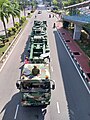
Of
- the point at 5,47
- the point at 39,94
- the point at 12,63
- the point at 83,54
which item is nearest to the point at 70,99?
the point at 39,94

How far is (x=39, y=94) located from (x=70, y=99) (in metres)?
4.57

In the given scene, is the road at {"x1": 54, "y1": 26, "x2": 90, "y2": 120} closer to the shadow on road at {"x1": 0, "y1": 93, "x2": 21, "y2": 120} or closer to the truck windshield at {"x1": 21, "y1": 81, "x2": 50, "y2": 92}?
the truck windshield at {"x1": 21, "y1": 81, "x2": 50, "y2": 92}

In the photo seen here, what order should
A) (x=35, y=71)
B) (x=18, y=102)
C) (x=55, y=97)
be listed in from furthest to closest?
(x=55, y=97) < (x=18, y=102) < (x=35, y=71)

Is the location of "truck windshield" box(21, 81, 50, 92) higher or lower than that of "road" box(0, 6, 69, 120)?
higher

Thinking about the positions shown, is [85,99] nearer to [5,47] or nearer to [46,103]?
[46,103]

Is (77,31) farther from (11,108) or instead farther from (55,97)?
(11,108)

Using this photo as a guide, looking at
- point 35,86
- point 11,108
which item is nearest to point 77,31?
point 35,86

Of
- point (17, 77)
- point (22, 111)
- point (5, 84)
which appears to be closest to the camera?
point (22, 111)

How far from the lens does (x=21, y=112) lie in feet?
57.8

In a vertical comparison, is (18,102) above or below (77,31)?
below

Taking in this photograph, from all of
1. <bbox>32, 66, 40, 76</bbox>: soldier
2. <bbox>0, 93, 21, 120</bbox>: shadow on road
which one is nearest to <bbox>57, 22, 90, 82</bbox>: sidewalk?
<bbox>32, 66, 40, 76</bbox>: soldier

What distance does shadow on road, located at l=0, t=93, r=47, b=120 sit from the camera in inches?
667

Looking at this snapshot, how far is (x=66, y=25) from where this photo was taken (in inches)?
2282

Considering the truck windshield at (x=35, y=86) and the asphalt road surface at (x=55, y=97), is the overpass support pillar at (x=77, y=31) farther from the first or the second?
the truck windshield at (x=35, y=86)
